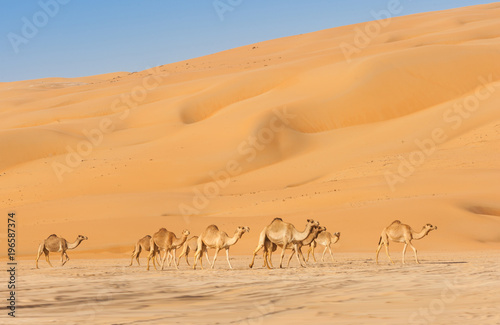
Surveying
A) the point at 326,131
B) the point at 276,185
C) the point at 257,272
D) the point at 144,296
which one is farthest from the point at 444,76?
the point at 144,296

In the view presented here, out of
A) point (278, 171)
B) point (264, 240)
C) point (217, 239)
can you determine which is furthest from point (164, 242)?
point (278, 171)

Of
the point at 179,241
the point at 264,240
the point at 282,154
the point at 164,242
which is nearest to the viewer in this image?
the point at 264,240

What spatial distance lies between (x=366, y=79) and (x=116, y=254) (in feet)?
132

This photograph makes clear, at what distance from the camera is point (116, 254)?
1231 inches

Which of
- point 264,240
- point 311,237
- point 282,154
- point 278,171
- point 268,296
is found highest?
point 282,154

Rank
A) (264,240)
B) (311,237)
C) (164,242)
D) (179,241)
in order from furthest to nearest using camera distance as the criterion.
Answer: (311,237)
(179,241)
(164,242)
(264,240)

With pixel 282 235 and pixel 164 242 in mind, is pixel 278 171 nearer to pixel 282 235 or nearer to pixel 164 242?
pixel 164 242

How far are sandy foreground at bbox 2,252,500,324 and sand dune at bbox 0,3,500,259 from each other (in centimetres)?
1239

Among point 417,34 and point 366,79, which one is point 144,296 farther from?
point 417,34

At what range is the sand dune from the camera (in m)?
34.6

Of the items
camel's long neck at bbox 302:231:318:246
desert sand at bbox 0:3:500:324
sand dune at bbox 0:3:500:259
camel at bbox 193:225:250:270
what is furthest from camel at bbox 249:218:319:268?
sand dune at bbox 0:3:500:259

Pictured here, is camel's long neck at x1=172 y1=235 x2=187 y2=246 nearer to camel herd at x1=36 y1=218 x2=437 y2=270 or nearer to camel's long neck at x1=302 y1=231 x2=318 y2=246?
camel herd at x1=36 y1=218 x2=437 y2=270

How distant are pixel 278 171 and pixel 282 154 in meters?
4.53

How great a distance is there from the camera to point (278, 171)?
5231 centimetres
